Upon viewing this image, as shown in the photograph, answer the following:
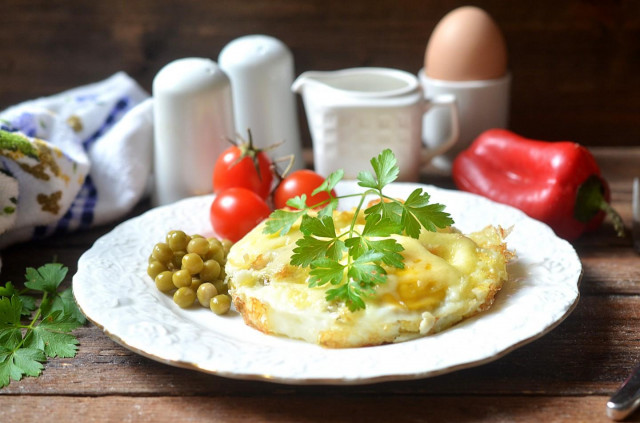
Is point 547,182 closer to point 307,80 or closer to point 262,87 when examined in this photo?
point 307,80

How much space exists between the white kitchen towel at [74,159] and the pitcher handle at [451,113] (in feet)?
3.39

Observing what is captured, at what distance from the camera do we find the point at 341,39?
313 centimetres

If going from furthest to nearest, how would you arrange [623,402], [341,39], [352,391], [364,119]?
1. [341,39]
2. [364,119]
3. [352,391]
4. [623,402]

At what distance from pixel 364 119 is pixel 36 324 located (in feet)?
4.24

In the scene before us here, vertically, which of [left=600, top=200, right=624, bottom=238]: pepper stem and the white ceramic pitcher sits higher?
the white ceramic pitcher

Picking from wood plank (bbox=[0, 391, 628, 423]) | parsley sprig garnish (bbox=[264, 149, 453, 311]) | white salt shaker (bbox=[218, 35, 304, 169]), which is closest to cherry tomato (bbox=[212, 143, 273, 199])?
white salt shaker (bbox=[218, 35, 304, 169])

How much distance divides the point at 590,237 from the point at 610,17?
1.16 meters

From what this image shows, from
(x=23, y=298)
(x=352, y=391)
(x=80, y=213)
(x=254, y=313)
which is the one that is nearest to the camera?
(x=352, y=391)

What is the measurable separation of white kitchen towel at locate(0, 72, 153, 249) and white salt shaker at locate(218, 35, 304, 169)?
0.34 meters

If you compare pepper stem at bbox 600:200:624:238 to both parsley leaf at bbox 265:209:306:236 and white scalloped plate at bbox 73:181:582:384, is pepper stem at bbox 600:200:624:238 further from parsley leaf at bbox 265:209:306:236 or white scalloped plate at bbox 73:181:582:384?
parsley leaf at bbox 265:209:306:236

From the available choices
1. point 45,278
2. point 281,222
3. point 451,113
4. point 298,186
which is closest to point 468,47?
point 451,113

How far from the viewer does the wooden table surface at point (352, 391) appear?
1.46 m

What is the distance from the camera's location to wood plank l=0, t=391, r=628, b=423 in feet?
4.75

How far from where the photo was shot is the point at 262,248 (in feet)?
5.91
